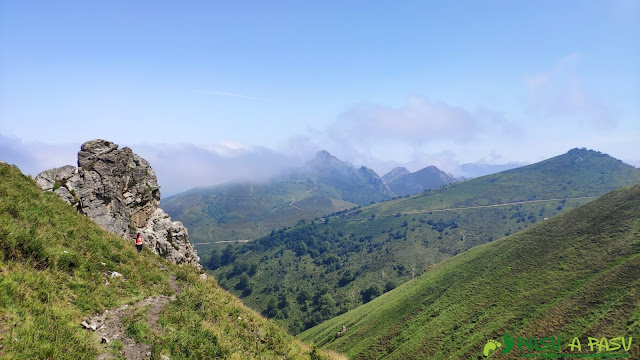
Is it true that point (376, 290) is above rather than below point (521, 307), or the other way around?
A: below

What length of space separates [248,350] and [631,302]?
58826 mm

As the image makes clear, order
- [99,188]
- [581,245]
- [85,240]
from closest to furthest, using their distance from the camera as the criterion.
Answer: [85,240], [99,188], [581,245]

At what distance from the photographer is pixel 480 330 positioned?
55.3m

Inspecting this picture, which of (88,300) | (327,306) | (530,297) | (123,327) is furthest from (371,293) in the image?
(88,300)

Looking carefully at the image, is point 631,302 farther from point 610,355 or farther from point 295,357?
point 295,357

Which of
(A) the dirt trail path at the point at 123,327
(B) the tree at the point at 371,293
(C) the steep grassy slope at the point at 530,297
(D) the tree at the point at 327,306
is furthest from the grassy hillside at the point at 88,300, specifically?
(B) the tree at the point at 371,293

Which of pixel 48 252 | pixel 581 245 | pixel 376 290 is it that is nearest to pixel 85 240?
pixel 48 252

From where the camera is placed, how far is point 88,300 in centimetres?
1515

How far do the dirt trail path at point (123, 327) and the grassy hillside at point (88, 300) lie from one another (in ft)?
0.24

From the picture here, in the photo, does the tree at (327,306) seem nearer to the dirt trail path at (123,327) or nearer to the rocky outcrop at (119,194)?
the rocky outcrop at (119,194)

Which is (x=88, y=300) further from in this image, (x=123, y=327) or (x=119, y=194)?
(x=119, y=194)

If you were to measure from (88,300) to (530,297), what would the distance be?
236ft

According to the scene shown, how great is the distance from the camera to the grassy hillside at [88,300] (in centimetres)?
1141

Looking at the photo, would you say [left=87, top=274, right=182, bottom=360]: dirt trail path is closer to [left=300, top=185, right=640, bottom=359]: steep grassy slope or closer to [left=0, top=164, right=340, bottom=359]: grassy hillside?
[left=0, top=164, right=340, bottom=359]: grassy hillside
